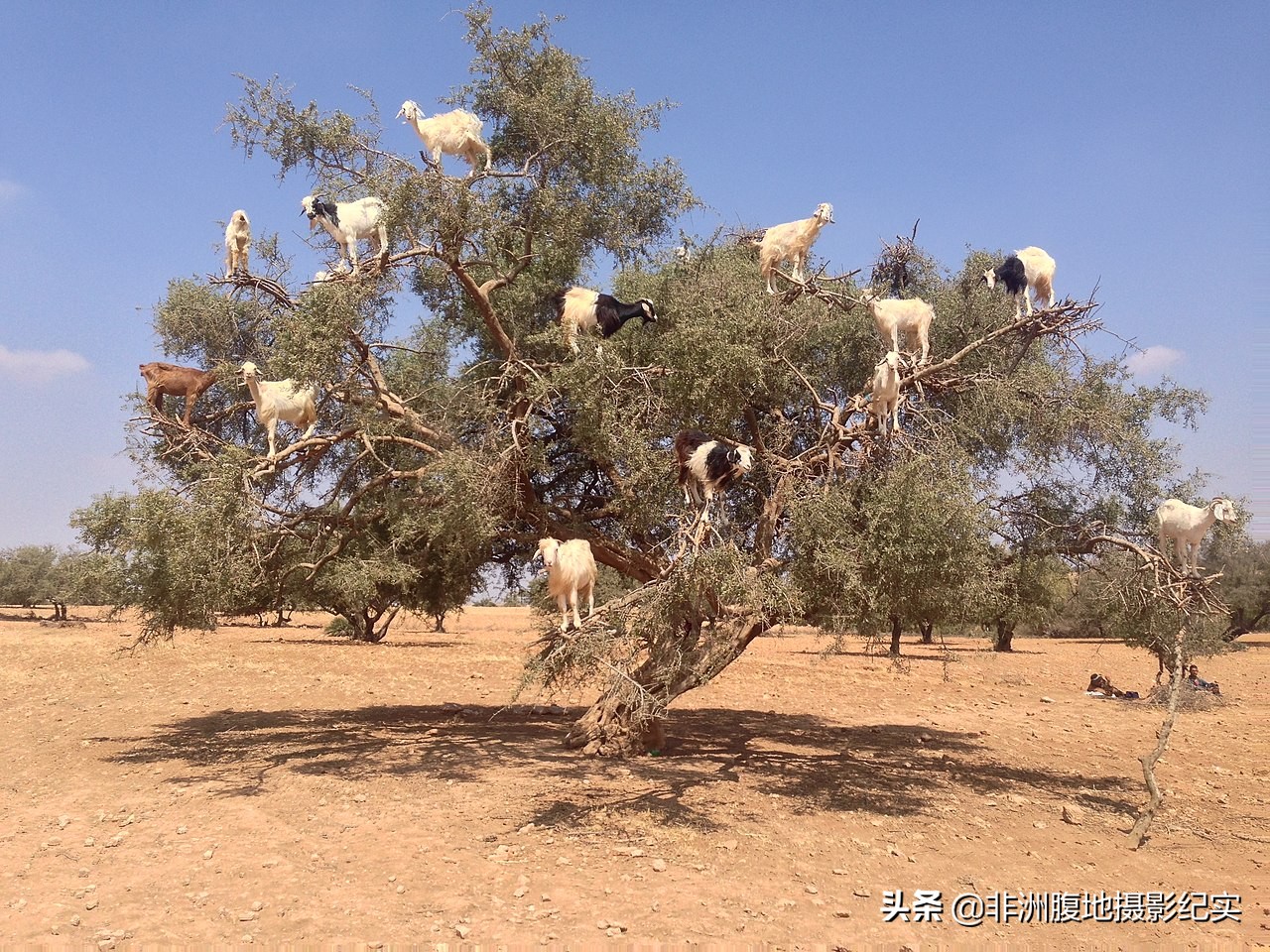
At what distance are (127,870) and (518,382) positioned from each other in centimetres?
658

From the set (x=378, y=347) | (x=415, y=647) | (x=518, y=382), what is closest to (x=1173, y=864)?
(x=518, y=382)

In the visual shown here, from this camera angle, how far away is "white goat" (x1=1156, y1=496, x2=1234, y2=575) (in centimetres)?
885

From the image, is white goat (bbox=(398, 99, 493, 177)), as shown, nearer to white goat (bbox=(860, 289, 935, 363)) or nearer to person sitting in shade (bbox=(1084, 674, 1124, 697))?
white goat (bbox=(860, 289, 935, 363))

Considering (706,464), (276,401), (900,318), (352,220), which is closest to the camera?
(706,464)

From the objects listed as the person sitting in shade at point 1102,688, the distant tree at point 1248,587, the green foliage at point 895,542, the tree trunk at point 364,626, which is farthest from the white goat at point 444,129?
the distant tree at point 1248,587

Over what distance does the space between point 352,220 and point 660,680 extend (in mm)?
6314

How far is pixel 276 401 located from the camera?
981cm

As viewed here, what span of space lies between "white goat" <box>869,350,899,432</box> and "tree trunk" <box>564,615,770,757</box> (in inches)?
97.3

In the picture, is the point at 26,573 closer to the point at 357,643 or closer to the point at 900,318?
the point at 357,643

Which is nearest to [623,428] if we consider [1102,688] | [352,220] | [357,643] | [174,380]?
[352,220]

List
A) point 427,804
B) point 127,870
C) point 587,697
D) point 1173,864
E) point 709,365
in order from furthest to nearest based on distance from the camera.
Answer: point 587,697
point 709,365
point 427,804
point 1173,864
point 127,870

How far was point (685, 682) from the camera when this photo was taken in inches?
399

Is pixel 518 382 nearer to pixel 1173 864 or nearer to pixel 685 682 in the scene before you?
pixel 685 682

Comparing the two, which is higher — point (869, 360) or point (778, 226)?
point (778, 226)
